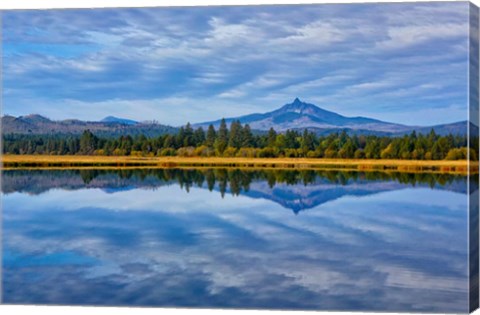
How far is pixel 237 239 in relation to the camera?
12.6 metres

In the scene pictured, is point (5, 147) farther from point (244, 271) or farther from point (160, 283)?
point (244, 271)

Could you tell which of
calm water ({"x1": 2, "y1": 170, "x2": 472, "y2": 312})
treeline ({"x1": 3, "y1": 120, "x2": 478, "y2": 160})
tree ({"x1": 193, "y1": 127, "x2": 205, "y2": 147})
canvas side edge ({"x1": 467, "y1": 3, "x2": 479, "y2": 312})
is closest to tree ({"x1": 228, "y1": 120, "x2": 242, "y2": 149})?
treeline ({"x1": 3, "y1": 120, "x2": 478, "y2": 160})

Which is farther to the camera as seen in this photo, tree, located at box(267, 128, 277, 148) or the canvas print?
tree, located at box(267, 128, 277, 148)

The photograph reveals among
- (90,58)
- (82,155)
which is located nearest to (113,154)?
(82,155)

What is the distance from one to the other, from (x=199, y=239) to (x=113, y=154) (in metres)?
2.00

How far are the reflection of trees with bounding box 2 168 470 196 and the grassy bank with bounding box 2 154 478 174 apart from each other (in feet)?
0.28

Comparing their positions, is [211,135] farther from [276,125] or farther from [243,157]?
[276,125]

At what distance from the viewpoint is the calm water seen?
12.1 m

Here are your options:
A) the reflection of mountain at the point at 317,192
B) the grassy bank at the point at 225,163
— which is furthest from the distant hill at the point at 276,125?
the reflection of mountain at the point at 317,192

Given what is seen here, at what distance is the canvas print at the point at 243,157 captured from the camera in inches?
479

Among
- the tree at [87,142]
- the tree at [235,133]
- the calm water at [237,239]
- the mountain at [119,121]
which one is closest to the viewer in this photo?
the calm water at [237,239]

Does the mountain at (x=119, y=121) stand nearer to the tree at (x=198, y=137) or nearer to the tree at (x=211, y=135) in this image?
the tree at (x=198, y=137)

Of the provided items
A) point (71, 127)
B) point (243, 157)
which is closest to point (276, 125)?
point (243, 157)

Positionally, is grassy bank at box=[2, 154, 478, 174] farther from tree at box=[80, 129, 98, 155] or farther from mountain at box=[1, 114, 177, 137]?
mountain at box=[1, 114, 177, 137]
